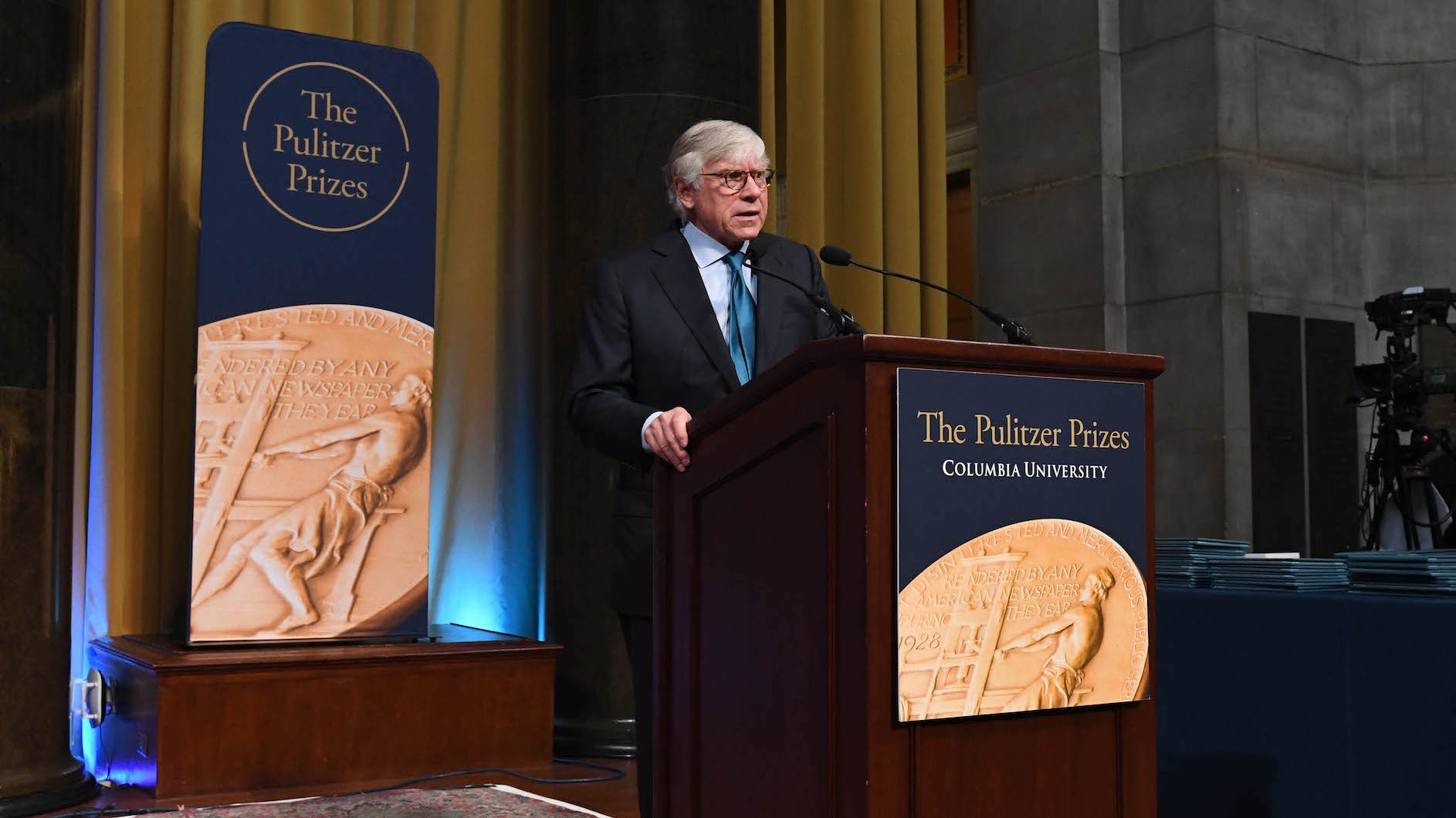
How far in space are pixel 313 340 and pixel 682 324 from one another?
88.7 inches

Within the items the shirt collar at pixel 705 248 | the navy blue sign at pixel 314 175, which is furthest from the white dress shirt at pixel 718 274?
the navy blue sign at pixel 314 175

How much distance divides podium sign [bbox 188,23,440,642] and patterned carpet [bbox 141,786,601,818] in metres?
0.53

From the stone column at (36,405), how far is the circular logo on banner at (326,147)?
51cm

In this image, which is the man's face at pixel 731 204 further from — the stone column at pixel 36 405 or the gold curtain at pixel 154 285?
the gold curtain at pixel 154 285

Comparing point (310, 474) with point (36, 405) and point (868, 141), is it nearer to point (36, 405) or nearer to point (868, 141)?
point (36, 405)

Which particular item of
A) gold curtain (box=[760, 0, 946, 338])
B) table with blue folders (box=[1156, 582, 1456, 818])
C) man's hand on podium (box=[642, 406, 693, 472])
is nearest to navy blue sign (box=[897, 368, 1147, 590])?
man's hand on podium (box=[642, 406, 693, 472])

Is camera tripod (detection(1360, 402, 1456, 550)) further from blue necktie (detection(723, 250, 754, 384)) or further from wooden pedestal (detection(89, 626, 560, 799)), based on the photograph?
blue necktie (detection(723, 250, 754, 384))

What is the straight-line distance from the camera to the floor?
3613mm

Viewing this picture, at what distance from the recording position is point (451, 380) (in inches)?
197

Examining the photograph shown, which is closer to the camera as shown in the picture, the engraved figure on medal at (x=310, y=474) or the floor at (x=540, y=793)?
the floor at (x=540, y=793)

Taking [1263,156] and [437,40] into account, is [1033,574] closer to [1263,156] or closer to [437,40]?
[437,40]

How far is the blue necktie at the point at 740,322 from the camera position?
7.04ft

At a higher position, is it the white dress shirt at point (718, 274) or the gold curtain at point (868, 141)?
the gold curtain at point (868, 141)

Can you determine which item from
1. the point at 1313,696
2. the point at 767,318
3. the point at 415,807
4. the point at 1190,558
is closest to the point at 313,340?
the point at 415,807
